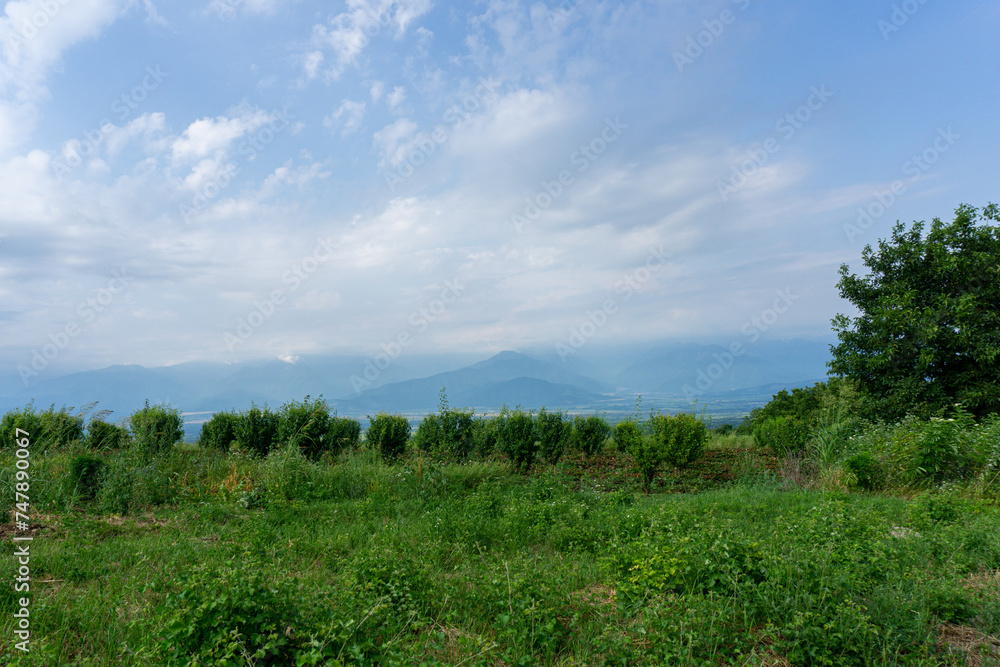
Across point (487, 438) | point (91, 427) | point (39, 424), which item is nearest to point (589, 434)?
point (487, 438)

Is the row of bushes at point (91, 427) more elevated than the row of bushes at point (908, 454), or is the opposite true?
the row of bushes at point (91, 427)

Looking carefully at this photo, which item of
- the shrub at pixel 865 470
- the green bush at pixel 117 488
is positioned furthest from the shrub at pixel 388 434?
the shrub at pixel 865 470

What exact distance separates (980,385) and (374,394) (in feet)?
459

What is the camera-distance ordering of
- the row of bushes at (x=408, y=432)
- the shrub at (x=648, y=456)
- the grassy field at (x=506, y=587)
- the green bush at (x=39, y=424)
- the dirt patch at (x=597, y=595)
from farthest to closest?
the row of bushes at (x=408, y=432) < the shrub at (x=648, y=456) < the green bush at (x=39, y=424) < the dirt patch at (x=597, y=595) < the grassy field at (x=506, y=587)

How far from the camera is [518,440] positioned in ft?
36.2

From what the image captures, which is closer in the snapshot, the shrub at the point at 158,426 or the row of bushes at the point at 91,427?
the shrub at the point at 158,426

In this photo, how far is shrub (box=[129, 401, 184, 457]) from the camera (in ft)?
29.8

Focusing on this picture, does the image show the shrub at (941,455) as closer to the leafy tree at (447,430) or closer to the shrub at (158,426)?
the leafy tree at (447,430)

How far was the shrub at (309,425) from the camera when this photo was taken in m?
10.9

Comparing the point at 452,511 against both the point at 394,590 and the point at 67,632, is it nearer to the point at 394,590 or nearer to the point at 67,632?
the point at 394,590

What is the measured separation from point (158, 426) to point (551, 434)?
352 inches

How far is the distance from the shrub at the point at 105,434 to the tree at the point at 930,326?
1895 cm

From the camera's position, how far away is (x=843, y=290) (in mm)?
15250

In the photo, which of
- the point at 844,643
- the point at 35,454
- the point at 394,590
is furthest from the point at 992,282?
the point at 35,454
